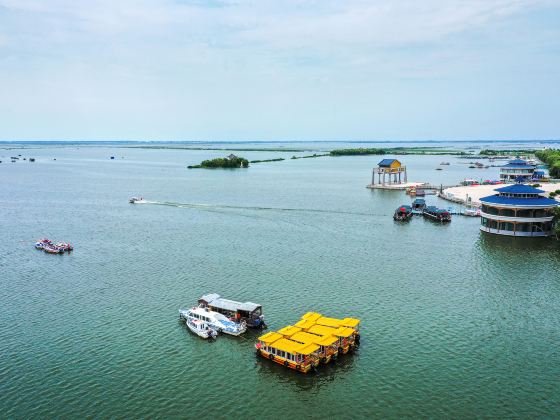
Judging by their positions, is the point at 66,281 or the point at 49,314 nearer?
the point at 49,314

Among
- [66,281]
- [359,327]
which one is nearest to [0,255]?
[66,281]

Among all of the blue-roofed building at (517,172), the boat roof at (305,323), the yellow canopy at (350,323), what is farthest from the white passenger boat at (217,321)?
the blue-roofed building at (517,172)

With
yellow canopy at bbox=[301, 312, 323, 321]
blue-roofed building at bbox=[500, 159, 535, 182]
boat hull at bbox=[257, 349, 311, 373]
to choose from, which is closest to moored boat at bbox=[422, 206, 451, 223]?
yellow canopy at bbox=[301, 312, 323, 321]

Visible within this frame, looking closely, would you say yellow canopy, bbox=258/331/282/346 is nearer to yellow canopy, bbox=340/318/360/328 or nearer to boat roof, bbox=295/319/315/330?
boat roof, bbox=295/319/315/330

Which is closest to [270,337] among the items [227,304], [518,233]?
[227,304]

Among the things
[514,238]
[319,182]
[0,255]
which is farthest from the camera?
[319,182]

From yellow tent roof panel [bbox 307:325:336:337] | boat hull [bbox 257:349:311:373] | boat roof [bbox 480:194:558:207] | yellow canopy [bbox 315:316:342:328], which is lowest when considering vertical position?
boat hull [bbox 257:349:311:373]

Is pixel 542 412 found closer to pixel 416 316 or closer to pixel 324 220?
pixel 416 316
